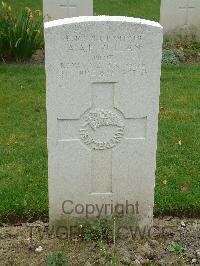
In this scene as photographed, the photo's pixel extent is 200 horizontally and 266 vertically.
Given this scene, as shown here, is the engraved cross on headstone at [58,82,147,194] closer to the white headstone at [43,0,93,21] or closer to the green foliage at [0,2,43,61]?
the green foliage at [0,2,43,61]

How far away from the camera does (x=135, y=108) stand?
3428 millimetres

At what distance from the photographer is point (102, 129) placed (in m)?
3.51

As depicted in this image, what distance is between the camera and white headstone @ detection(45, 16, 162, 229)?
323 centimetres

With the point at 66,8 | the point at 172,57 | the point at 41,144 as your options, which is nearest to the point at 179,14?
the point at 172,57

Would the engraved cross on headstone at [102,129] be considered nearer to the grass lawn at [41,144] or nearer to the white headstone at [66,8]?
the grass lawn at [41,144]

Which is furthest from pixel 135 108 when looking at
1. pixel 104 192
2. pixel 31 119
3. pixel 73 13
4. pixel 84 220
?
pixel 73 13

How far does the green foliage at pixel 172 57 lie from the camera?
8203 millimetres

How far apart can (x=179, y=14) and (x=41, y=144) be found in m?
5.03

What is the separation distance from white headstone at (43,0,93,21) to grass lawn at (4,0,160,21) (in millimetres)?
2632

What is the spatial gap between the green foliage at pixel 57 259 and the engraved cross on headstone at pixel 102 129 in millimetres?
598

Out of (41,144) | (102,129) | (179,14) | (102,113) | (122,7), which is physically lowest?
(41,144)

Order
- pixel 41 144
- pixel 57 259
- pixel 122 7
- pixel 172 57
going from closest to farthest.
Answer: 1. pixel 57 259
2. pixel 41 144
3. pixel 172 57
4. pixel 122 7

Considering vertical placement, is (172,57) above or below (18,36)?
below

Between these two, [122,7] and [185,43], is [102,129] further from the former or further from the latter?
[122,7]
